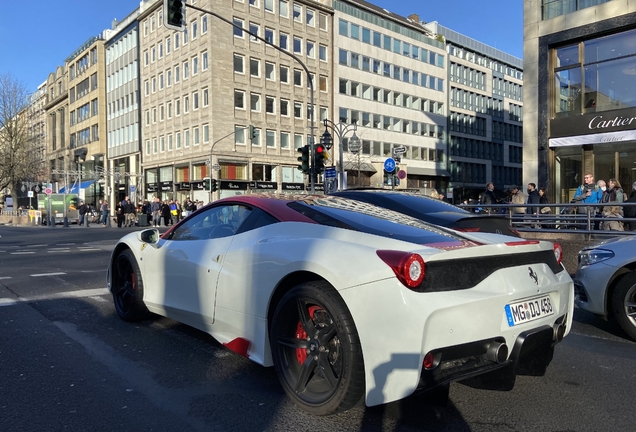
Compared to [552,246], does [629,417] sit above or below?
below

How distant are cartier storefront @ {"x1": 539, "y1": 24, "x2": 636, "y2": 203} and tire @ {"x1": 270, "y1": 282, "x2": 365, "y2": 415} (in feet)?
56.2

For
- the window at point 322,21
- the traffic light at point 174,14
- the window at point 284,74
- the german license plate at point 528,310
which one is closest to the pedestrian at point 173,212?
the window at point 284,74

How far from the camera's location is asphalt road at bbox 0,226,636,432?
304cm

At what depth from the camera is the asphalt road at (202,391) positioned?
3.04 meters

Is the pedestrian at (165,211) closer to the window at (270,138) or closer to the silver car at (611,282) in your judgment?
the window at (270,138)

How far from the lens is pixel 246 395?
3467mm

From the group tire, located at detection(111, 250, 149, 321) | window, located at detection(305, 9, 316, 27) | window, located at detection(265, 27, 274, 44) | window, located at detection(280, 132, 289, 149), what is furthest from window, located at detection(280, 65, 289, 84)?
tire, located at detection(111, 250, 149, 321)

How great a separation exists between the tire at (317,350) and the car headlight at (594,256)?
3484mm

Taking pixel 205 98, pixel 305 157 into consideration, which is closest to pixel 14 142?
pixel 205 98

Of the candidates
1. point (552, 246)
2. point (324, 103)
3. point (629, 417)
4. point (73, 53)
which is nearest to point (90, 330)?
point (552, 246)

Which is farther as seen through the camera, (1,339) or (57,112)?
(57,112)

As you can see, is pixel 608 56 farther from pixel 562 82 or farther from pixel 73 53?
pixel 73 53

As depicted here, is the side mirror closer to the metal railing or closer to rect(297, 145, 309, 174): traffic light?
the metal railing

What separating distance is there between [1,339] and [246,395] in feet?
9.42
